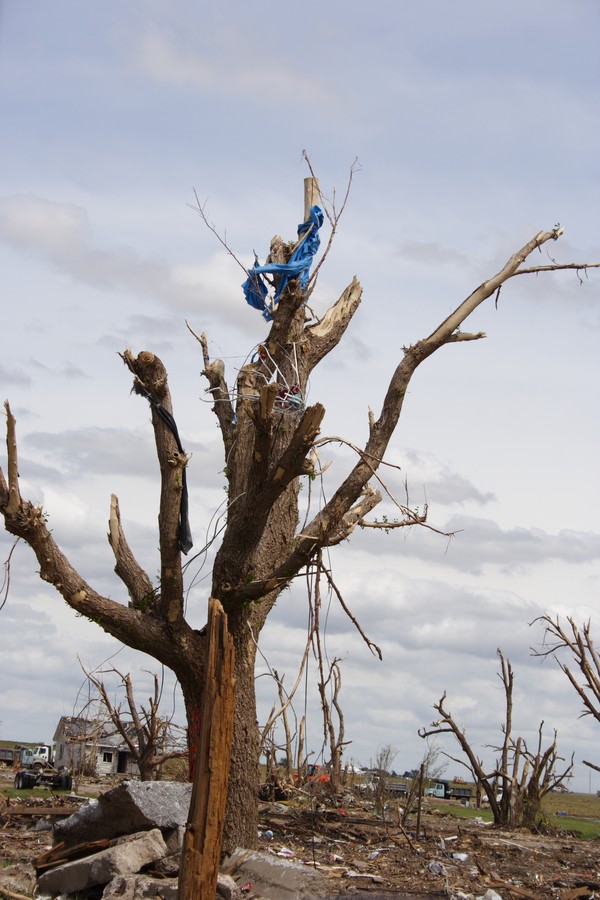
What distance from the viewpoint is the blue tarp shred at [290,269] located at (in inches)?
387

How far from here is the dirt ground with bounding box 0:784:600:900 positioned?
8508mm

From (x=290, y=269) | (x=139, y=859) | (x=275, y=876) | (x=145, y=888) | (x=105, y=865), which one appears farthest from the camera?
(x=290, y=269)

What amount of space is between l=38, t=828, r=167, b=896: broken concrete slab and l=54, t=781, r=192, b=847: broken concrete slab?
0.85 ft

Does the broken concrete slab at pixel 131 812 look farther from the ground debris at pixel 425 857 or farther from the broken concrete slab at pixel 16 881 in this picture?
the ground debris at pixel 425 857

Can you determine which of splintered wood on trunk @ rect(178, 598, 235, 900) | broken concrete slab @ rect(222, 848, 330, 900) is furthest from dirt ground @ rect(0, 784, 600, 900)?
splintered wood on trunk @ rect(178, 598, 235, 900)

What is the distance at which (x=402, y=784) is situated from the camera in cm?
2211

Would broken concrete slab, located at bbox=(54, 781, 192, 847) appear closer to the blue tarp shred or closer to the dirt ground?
the dirt ground

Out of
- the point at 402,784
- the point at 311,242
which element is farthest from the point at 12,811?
the point at 402,784

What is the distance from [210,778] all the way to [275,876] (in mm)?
2702

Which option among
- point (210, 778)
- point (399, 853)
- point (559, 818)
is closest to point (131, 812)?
point (210, 778)

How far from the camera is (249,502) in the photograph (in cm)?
795

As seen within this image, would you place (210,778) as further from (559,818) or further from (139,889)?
(559,818)

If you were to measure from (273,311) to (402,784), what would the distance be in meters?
15.5

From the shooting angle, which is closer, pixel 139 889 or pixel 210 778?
pixel 210 778
